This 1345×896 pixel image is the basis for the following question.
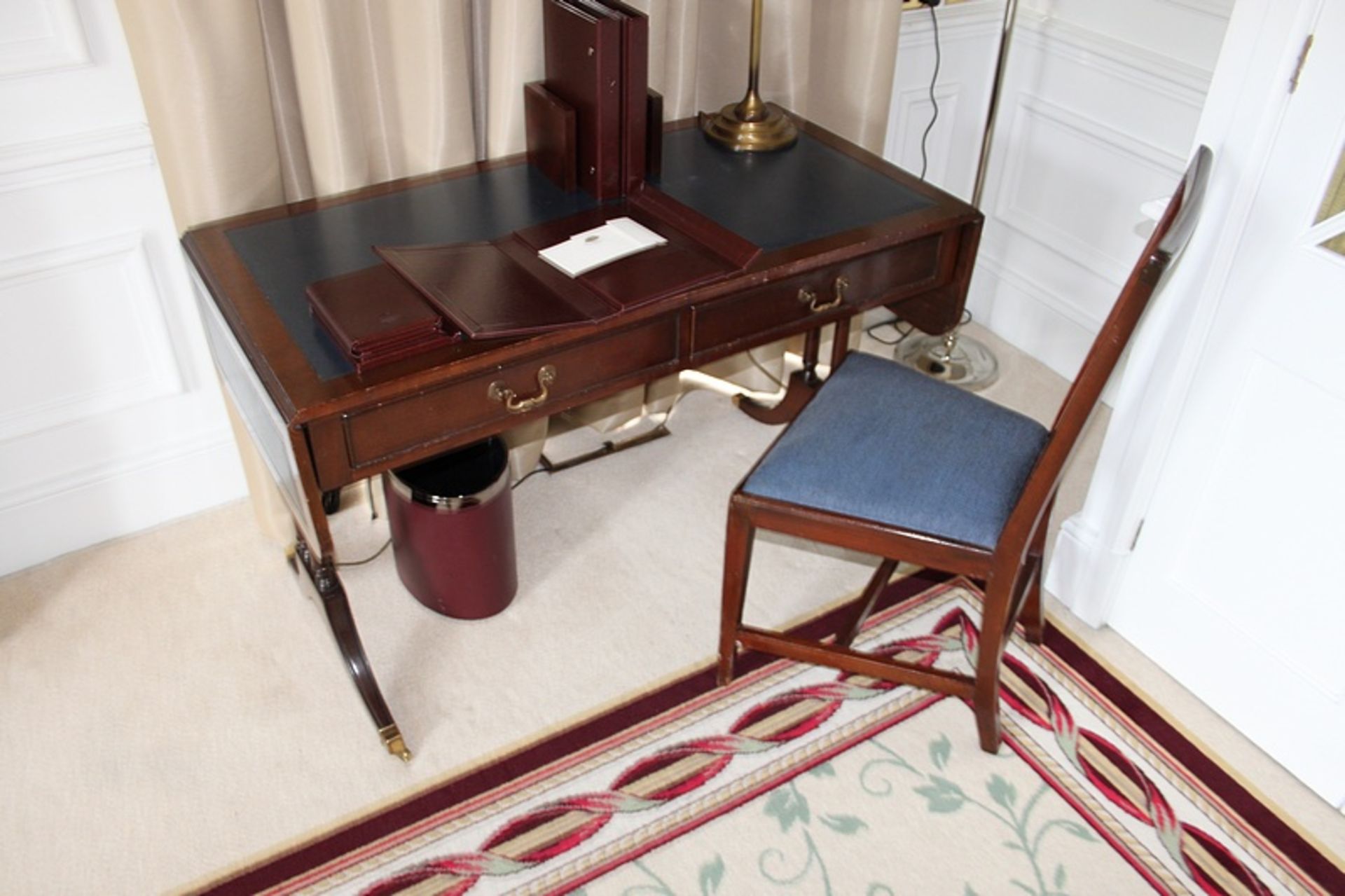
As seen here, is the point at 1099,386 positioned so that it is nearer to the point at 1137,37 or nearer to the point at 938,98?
the point at 1137,37

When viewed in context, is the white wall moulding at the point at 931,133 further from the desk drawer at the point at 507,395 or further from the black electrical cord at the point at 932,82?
the desk drawer at the point at 507,395

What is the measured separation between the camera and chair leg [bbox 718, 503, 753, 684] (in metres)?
2.00

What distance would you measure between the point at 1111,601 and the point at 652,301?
4.03 ft

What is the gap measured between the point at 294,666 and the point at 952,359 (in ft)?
6.33

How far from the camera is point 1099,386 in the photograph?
5.48 feet

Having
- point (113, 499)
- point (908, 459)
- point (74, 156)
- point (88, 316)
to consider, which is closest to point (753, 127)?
point (908, 459)

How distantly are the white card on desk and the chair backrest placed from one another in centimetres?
75

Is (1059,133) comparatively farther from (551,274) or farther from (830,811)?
(830,811)

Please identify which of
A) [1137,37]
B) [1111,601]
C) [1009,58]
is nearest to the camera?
[1111,601]

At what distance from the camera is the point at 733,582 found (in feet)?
6.77

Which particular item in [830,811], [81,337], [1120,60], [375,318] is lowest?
[830,811]

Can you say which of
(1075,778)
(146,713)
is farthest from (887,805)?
(146,713)

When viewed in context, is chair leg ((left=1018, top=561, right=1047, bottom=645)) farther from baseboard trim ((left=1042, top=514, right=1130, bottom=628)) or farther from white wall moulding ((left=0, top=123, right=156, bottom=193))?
white wall moulding ((left=0, top=123, right=156, bottom=193))

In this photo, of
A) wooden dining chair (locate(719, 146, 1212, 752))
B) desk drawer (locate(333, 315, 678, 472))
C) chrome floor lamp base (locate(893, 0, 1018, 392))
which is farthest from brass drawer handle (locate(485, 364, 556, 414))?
chrome floor lamp base (locate(893, 0, 1018, 392))
